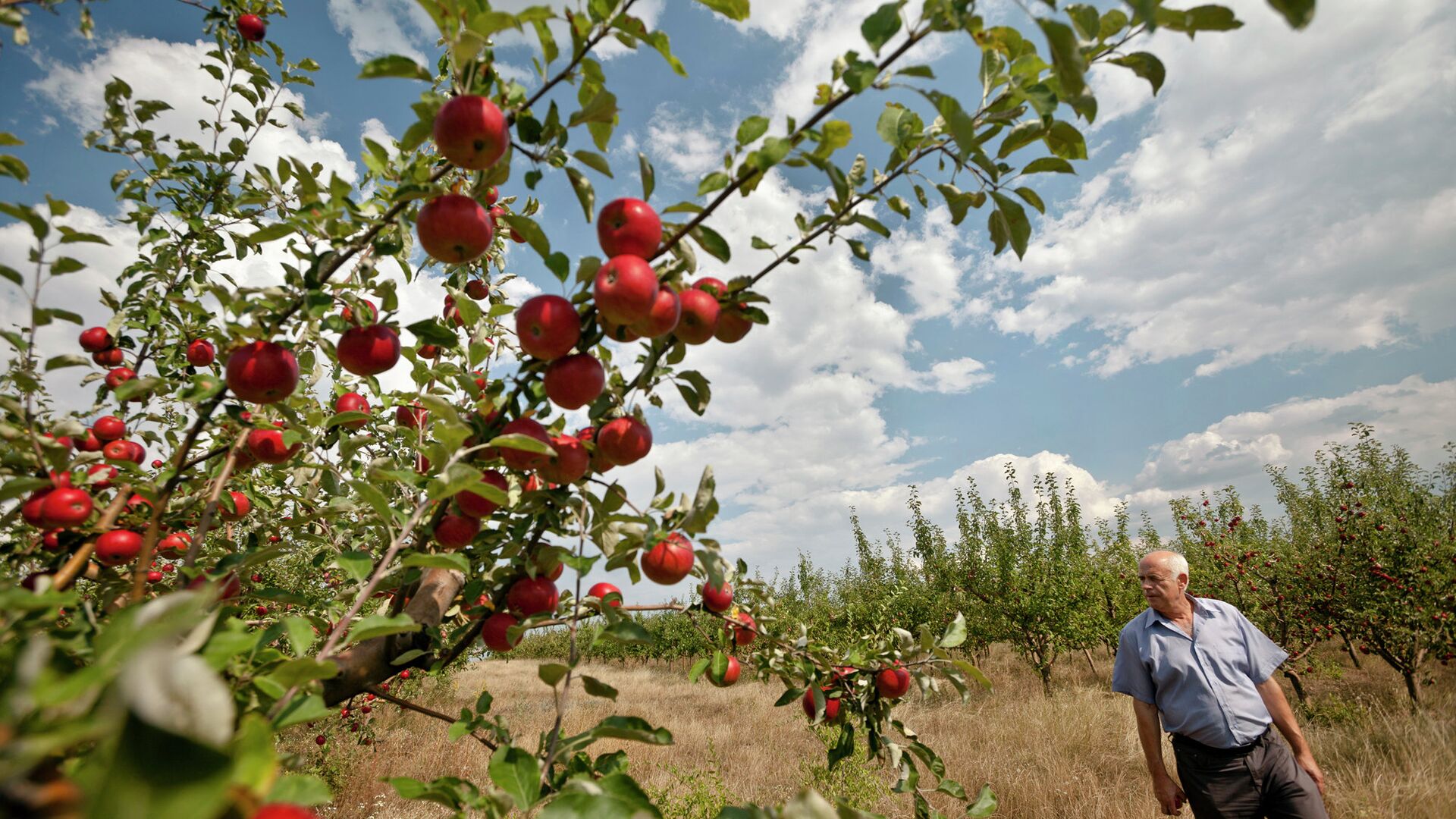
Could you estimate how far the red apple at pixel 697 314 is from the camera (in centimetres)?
113

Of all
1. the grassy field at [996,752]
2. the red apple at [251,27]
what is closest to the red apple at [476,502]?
the red apple at [251,27]

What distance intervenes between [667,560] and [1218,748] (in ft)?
12.9

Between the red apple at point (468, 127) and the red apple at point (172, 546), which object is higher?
the red apple at point (468, 127)

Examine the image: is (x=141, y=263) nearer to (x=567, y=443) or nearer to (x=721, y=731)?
(x=567, y=443)

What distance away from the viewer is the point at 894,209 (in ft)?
4.15

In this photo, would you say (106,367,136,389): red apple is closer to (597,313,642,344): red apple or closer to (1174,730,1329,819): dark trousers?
(597,313,642,344): red apple

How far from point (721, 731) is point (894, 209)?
10.4 m

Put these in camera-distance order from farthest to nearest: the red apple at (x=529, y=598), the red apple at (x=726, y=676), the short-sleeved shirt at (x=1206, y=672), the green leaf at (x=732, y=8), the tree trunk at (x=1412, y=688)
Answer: the tree trunk at (x=1412, y=688), the short-sleeved shirt at (x=1206, y=672), the red apple at (x=726, y=676), the red apple at (x=529, y=598), the green leaf at (x=732, y=8)

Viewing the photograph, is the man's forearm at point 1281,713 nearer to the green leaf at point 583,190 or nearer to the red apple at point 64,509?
the green leaf at point 583,190

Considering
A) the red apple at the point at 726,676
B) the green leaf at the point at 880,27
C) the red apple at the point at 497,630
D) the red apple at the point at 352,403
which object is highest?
the green leaf at the point at 880,27

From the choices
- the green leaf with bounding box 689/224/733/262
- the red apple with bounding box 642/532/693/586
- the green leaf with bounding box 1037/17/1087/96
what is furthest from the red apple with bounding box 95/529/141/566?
the green leaf with bounding box 1037/17/1087/96

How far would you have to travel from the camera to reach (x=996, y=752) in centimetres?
754

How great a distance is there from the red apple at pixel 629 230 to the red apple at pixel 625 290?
0.12 metres

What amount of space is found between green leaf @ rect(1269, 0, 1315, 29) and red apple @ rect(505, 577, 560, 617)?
54.0 inches
